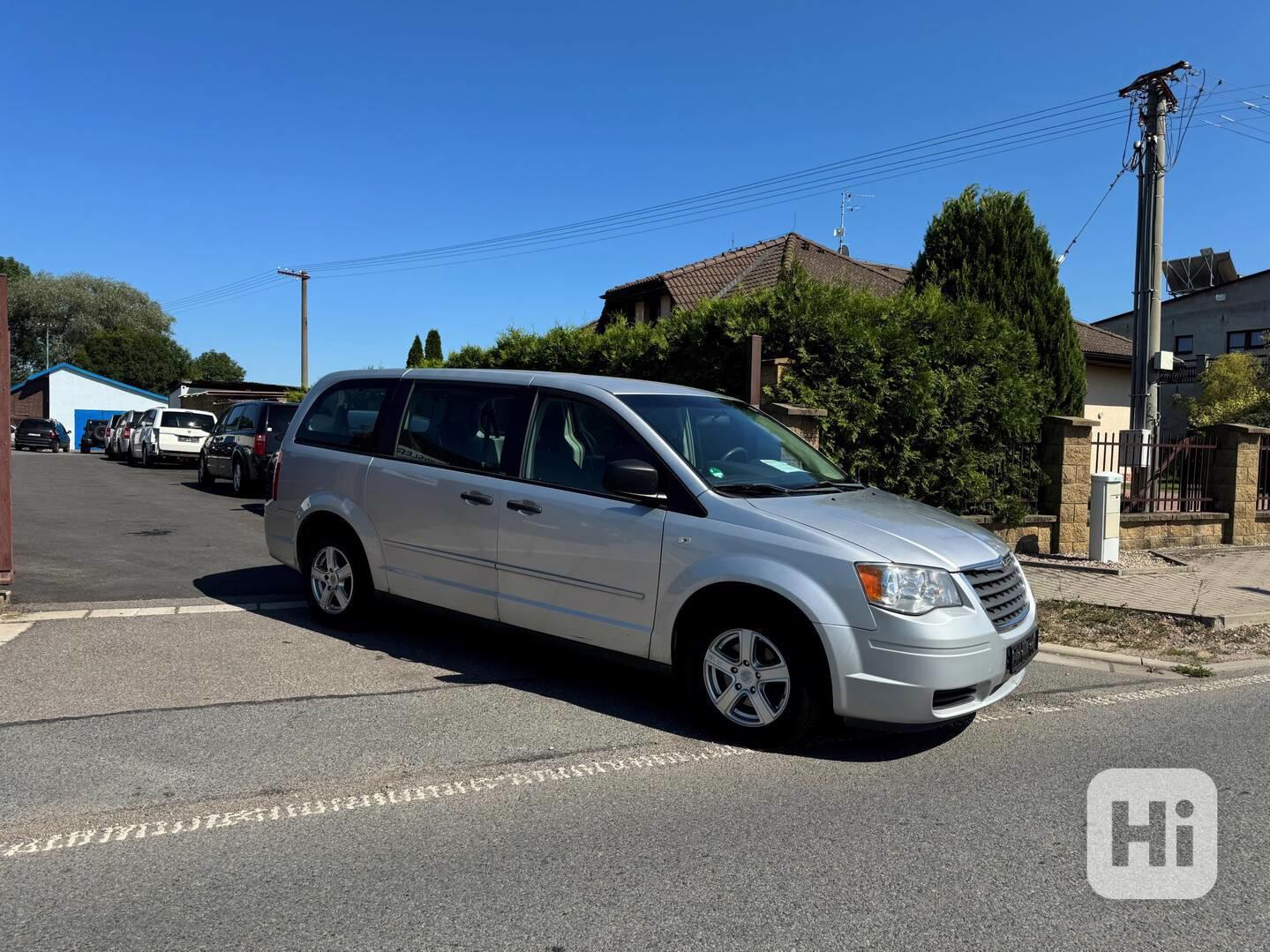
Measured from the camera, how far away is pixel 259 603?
7.77 meters

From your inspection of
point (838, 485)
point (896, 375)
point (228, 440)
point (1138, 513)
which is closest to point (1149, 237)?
point (1138, 513)

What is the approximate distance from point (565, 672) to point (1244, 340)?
137 feet

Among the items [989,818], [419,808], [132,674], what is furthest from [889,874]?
[132,674]

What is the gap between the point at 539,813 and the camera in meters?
3.89

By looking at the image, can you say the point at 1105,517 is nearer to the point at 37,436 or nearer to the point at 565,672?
the point at 565,672

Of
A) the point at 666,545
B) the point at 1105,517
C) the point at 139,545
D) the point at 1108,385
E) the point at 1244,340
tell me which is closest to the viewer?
the point at 666,545

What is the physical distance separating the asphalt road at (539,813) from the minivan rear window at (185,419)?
71.0ft

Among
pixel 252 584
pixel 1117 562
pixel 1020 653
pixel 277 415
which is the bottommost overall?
pixel 252 584

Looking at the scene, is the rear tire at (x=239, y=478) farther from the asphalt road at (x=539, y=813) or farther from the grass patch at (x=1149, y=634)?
the grass patch at (x=1149, y=634)

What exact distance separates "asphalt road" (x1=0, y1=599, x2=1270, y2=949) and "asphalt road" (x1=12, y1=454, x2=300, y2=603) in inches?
89.7

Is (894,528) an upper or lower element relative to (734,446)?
lower

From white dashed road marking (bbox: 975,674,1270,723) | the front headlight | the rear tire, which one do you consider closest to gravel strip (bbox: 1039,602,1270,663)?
white dashed road marking (bbox: 975,674,1270,723)

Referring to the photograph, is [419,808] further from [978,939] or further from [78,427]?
[78,427]

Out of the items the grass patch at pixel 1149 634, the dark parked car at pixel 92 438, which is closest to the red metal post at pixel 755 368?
the grass patch at pixel 1149 634
